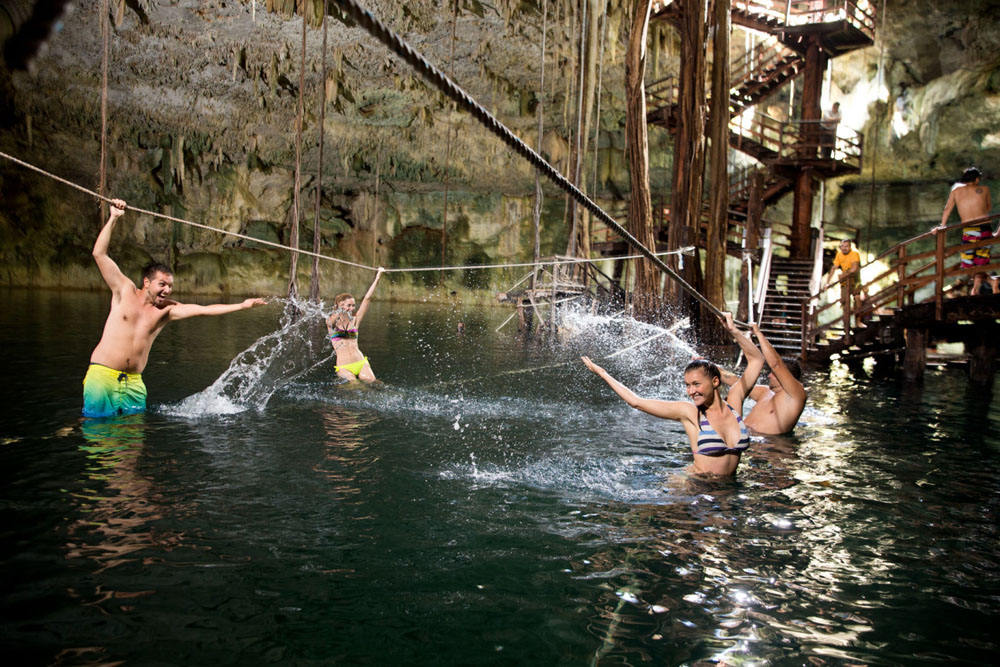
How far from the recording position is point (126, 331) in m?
6.97

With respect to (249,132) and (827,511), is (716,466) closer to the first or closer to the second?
(827,511)

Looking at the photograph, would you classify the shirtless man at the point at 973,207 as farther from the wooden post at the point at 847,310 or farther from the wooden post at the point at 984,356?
the wooden post at the point at 847,310

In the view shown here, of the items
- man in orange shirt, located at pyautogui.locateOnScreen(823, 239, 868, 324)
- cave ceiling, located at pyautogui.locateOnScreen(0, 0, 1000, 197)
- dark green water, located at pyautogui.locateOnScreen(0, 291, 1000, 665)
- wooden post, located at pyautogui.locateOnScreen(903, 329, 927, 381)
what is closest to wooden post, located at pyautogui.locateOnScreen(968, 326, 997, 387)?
wooden post, located at pyautogui.locateOnScreen(903, 329, 927, 381)

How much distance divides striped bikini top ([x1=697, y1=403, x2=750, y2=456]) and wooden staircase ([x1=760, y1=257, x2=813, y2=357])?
9.80 meters

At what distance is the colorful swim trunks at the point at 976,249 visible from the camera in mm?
10914

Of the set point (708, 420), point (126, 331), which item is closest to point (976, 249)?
point (708, 420)

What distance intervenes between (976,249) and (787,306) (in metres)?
6.10

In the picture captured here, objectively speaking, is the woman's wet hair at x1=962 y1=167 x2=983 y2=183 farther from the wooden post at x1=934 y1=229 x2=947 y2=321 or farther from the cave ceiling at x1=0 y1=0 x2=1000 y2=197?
the cave ceiling at x1=0 y1=0 x2=1000 y2=197

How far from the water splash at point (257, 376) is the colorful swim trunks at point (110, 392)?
506 mm

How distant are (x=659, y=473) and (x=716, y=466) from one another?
0.52 m

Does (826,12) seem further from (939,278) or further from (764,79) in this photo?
(939,278)

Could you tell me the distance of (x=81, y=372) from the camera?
1063 centimetres

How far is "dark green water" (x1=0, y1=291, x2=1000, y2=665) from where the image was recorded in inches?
131

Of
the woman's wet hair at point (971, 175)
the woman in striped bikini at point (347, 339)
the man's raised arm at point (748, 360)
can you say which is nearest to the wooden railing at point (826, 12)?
the woman's wet hair at point (971, 175)
